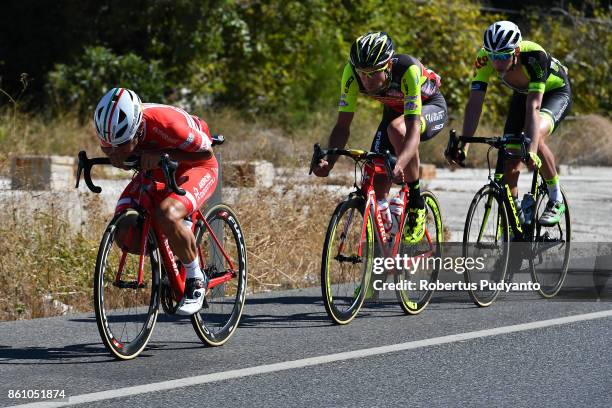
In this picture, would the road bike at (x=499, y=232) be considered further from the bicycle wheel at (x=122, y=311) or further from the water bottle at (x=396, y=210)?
the bicycle wheel at (x=122, y=311)

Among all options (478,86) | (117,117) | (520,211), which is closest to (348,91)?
(478,86)

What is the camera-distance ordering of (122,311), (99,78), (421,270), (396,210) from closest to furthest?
(122,311), (396,210), (421,270), (99,78)

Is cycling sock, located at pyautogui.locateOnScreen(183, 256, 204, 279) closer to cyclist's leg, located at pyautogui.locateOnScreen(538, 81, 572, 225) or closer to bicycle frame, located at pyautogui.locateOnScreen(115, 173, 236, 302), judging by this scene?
bicycle frame, located at pyautogui.locateOnScreen(115, 173, 236, 302)

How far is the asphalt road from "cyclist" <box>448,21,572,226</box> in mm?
1024

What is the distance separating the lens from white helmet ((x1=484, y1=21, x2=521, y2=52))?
869 centimetres

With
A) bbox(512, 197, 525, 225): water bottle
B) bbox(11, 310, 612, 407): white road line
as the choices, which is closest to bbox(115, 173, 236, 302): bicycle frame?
bbox(11, 310, 612, 407): white road line

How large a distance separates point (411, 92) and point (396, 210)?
0.81 m

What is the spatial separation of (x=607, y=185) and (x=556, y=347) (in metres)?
12.3

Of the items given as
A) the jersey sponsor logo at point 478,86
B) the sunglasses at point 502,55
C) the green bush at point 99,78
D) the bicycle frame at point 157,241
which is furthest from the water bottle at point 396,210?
the green bush at point 99,78

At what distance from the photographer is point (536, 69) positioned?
894 cm

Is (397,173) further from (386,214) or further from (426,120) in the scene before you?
(426,120)

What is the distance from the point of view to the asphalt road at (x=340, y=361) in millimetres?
5977

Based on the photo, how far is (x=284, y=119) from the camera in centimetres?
2086

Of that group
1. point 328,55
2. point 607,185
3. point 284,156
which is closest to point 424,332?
point 284,156
